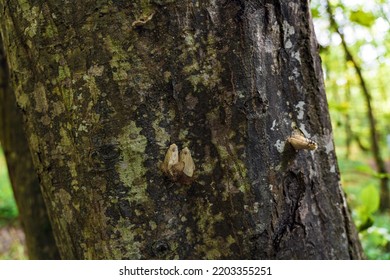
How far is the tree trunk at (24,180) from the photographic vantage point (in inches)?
55.6

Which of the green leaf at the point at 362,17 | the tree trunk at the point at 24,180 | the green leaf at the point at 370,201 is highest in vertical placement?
the green leaf at the point at 362,17

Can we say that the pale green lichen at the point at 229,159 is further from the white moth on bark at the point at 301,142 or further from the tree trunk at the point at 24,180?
the tree trunk at the point at 24,180

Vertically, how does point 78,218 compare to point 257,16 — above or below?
below

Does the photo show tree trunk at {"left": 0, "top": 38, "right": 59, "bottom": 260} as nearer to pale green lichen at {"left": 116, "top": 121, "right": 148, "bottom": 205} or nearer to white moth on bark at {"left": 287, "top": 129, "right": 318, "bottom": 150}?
pale green lichen at {"left": 116, "top": 121, "right": 148, "bottom": 205}

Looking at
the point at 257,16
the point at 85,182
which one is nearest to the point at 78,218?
the point at 85,182

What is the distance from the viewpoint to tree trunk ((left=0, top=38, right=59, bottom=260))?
1413 mm

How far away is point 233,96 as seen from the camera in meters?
0.66

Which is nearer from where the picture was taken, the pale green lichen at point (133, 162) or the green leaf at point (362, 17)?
the pale green lichen at point (133, 162)

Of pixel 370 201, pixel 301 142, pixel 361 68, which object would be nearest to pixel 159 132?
pixel 301 142

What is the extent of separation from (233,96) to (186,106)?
84mm

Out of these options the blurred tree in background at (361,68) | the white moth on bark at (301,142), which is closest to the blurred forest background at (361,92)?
the blurred tree in background at (361,68)

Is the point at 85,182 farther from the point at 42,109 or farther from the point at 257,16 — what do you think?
the point at 257,16

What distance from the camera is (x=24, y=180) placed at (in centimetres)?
143
